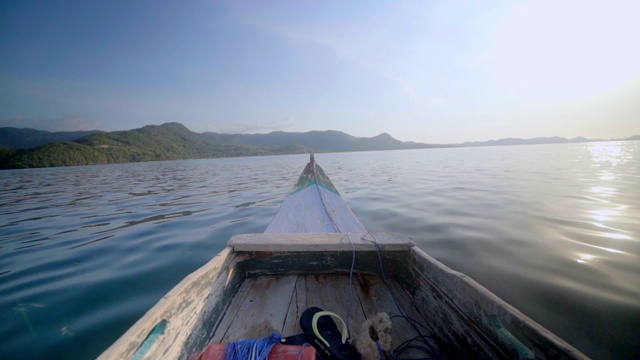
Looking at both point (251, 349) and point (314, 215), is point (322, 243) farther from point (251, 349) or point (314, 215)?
point (314, 215)

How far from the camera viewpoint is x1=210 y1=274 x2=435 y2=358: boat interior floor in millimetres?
2303

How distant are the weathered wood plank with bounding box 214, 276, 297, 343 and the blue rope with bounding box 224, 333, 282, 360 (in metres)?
0.47

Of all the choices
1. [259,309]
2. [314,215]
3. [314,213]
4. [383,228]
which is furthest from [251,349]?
[383,228]

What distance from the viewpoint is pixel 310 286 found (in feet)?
9.92

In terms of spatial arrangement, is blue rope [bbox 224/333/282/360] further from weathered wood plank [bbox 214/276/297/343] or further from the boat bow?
the boat bow

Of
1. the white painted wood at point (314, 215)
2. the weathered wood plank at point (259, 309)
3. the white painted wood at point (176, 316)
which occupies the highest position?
the white painted wood at point (176, 316)

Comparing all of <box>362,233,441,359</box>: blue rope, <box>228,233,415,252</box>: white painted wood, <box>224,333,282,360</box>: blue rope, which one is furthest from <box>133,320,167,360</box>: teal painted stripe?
<box>362,233,441,359</box>: blue rope

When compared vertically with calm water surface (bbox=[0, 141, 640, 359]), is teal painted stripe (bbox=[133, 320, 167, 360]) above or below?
above

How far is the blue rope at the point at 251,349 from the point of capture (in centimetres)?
171

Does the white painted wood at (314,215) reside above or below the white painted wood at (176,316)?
below

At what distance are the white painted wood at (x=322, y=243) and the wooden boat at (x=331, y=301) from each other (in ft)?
0.04

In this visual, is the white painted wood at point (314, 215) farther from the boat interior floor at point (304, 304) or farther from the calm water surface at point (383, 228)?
the boat interior floor at point (304, 304)

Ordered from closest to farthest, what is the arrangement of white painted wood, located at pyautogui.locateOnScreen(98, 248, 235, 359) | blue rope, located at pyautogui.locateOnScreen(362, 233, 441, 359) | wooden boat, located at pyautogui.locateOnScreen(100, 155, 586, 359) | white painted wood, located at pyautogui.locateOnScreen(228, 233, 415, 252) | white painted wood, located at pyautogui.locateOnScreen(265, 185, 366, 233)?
white painted wood, located at pyautogui.locateOnScreen(98, 248, 235, 359) → wooden boat, located at pyautogui.locateOnScreen(100, 155, 586, 359) → blue rope, located at pyautogui.locateOnScreen(362, 233, 441, 359) → white painted wood, located at pyautogui.locateOnScreen(228, 233, 415, 252) → white painted wood, located at pyautogui.locateOnScreen(265, 185, 366, 233)

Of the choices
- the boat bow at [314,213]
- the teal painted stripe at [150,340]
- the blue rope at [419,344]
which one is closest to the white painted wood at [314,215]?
the boat bow at [314,213]
